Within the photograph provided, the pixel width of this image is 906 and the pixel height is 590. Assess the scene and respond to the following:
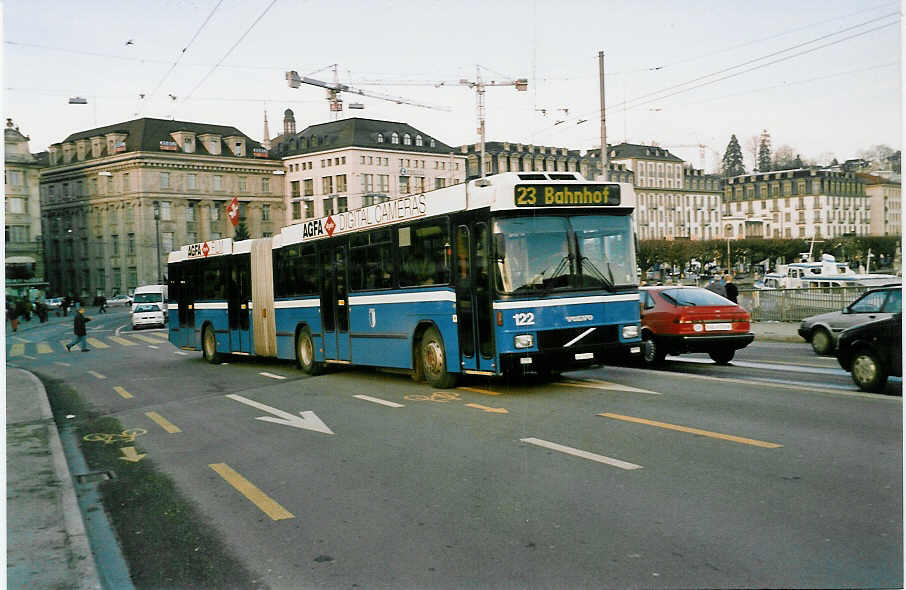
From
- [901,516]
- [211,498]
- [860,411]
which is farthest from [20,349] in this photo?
[901,516]

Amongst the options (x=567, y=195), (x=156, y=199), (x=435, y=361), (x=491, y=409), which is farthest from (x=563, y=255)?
(x=156, y=199)

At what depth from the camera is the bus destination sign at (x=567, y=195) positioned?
11.8 m

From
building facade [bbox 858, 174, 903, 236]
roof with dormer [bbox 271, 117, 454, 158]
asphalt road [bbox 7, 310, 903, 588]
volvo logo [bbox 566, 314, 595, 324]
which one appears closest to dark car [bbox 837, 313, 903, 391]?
asphalt road [bbox 7, 310, 903, 588]

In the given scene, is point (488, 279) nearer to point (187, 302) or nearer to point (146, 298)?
point (187, 302)

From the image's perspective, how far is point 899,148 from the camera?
23.8ft

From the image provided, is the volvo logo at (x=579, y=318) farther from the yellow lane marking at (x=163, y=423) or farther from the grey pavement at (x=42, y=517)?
the grey pavement at (x=42, y=517)

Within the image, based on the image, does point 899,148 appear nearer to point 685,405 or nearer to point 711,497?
point 711,497

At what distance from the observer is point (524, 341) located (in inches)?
458

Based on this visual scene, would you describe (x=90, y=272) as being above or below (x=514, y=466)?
above

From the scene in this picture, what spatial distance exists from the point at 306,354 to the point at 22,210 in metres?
7.29

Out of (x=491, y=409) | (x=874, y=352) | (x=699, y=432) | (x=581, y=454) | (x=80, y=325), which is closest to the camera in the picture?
(x=581, y=454)

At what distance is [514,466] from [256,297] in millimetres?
13512

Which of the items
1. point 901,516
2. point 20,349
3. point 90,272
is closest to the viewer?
point 901,516

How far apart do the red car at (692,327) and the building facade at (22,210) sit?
409 inches
